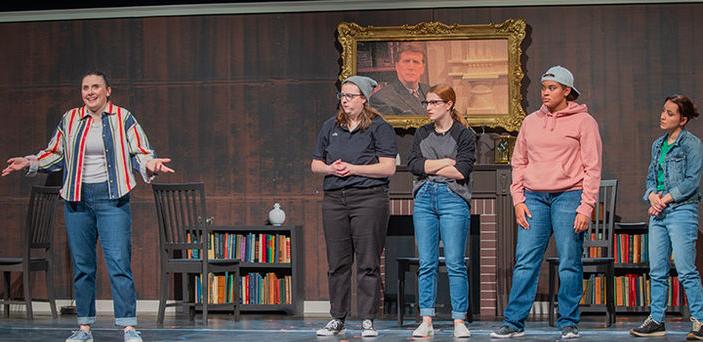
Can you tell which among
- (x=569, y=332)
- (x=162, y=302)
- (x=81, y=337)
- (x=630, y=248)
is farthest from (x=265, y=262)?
(x=569, y=332)

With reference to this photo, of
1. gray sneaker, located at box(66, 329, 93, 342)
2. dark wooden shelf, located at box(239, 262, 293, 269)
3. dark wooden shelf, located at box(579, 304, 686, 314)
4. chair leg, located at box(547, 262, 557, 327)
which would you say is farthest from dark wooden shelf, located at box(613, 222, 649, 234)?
gray sneaker, located at box(66, 329, 93, 342)

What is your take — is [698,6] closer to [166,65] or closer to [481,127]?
[481,127]

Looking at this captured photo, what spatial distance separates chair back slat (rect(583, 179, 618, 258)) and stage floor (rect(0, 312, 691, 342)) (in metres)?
0.53

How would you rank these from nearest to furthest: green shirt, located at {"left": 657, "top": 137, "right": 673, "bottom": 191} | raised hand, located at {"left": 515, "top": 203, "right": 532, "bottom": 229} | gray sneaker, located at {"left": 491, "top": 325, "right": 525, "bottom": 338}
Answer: raised hand, located at {"left": 515, "top": 203, "right": 532, "bottom": 229}, gray sneaker, located at {"left": 491, "top": 325, "right": 525, "bottom": 338}, green shirt, located at {"left": 657, "top": 137, "right": 673, "bottom": 191}

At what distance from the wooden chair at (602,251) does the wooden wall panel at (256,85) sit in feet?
1.56

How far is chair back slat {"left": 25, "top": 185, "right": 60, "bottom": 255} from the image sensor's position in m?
8.27

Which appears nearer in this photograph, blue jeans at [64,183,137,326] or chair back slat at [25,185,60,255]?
blue jeans at [64,183,137,326]

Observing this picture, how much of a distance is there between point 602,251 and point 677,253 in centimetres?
198

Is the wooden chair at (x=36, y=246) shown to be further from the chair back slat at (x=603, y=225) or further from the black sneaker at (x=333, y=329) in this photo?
the chair back slat at (x=603, y=225)

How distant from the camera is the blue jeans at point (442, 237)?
5754 millimetres

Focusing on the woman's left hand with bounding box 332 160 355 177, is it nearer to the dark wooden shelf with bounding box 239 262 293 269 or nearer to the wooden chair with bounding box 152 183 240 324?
the wooden chair with bounding box 152 183 240 324

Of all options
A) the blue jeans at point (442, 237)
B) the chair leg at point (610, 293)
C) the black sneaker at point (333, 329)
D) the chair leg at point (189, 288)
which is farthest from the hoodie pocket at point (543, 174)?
the chair leg at point (189, 288)

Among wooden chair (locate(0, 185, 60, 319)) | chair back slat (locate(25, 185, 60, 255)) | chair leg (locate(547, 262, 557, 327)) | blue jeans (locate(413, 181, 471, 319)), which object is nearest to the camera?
blue jeans (locate(413, 181, 471, 319))

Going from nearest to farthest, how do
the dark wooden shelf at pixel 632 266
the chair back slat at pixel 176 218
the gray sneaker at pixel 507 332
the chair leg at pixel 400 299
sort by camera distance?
the gray sneaker at pixel 507 332
the chair leg at pixel 400 299
the chair back slat at pixel 176 218
the dark wooden shelf at pixel 632 266
